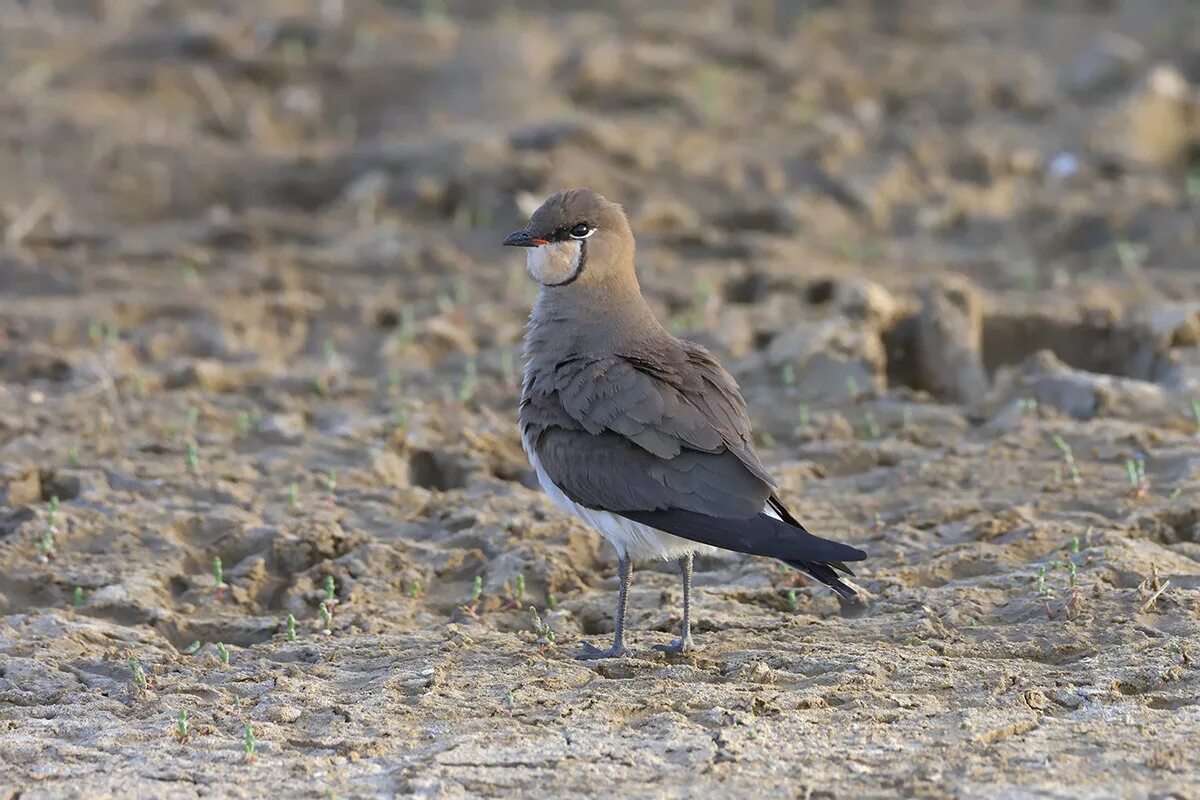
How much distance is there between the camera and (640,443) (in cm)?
486

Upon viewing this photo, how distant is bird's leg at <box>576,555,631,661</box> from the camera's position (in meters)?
4.80

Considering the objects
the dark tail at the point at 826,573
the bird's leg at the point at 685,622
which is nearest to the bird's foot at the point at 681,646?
the bird's leg at the point at 685,622

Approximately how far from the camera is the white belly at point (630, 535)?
4.84 m

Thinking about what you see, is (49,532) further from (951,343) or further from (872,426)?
(951,343)

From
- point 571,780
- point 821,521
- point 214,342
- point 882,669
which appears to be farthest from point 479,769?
point 214,342

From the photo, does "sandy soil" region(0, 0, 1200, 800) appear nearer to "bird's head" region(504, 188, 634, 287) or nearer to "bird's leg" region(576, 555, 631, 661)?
"bird's leg" region(576, 555, 631, 661)

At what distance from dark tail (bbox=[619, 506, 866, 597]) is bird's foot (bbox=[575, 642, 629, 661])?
0.38m

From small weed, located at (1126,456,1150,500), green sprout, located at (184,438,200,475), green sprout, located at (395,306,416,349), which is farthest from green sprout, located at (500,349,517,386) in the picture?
small weed, located at (1126,456,1150,500)

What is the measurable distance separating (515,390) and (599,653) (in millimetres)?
2338

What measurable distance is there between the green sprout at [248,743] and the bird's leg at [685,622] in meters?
1.25

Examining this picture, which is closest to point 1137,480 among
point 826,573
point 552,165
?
point 826,573

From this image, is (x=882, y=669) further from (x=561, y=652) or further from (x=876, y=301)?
(x=876, y=301)

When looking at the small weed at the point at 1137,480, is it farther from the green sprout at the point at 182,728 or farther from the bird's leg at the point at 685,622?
the green sprout at the point at 182,728

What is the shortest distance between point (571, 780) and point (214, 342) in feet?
13.2
